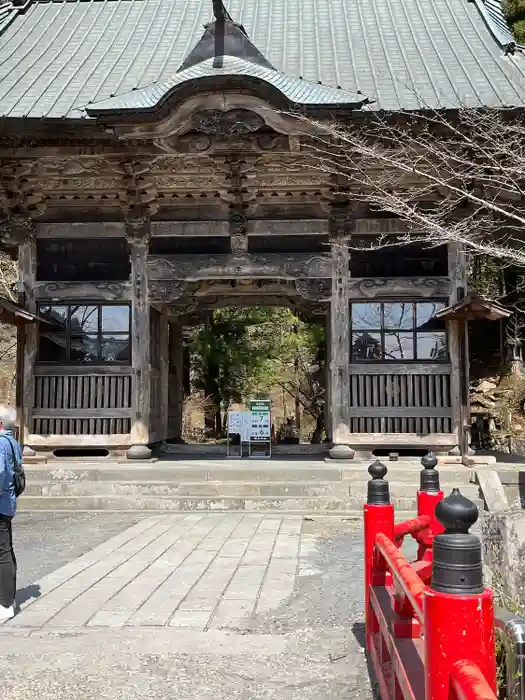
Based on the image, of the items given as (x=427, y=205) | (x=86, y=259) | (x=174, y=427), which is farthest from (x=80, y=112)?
(x=174, y=427)

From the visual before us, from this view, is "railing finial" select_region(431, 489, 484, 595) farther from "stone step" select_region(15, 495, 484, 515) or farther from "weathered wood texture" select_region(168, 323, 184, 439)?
"weathered wood texture" select_region(168, 323, 184, 439)

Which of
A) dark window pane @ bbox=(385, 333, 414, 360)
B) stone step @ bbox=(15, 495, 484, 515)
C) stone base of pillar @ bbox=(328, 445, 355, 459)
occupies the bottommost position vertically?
stone step @ bbox=(15, 495, 484, 515)

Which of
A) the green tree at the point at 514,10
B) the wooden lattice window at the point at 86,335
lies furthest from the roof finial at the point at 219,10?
the green tree at the point at 514,10

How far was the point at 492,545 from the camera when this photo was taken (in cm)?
320

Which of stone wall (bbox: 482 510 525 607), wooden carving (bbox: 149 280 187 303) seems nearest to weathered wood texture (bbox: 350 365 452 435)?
wooden carving (bbox: 149 280 187 303)

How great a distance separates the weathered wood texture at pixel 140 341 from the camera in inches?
402

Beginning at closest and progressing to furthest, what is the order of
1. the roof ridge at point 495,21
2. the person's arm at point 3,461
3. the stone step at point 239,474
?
the person's arm at point 3,461, the stone step at point 239,474, the roof ridge at point 495,21

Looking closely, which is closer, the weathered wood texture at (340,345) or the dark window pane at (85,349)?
the weathered wood texture at (340,345)

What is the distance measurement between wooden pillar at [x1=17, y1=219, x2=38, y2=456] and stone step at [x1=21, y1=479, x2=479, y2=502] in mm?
1605

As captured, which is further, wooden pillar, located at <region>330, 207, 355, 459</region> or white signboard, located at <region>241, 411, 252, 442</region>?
white signboard, located at <region>241, 411, 252, 442</region>

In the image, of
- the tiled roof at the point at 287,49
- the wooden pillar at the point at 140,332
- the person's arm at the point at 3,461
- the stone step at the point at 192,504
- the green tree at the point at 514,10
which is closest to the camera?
the person's arm at the point at 3,461

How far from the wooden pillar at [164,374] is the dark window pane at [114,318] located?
129cm

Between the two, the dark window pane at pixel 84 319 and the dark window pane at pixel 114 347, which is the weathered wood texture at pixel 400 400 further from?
the dark window pane at pixel 84 319

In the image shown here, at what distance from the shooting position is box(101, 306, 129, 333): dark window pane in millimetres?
10508
